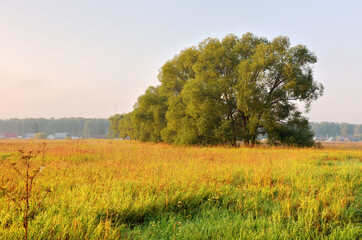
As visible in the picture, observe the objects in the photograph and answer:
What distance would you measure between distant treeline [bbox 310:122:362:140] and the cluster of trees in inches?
5728

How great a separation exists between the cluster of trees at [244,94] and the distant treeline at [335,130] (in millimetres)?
145501

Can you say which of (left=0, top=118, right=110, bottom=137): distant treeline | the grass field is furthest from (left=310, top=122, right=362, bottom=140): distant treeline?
the grass field

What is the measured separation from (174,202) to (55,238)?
250 cm

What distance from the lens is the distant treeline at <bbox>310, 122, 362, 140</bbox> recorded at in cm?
14800

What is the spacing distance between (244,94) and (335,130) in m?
163

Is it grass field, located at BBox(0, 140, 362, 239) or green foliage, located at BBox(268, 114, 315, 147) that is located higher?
green foliage, located at BBox(268, 114, 315, 147)

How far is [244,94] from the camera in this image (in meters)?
20.8

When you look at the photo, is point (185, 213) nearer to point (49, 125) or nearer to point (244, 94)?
point (244, 94)

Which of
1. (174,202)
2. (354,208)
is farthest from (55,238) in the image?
(354,208)

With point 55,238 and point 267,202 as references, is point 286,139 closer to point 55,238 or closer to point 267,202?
point 267,202

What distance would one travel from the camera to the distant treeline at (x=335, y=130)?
148 m

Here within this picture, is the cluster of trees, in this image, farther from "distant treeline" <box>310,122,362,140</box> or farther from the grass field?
"distant treeline" <box>310,122,362,140</box>

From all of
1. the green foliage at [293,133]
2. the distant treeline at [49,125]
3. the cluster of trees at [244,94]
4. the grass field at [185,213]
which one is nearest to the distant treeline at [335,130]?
the distant treeline at [49,125]

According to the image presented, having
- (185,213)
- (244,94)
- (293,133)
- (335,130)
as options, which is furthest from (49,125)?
(335,130)
